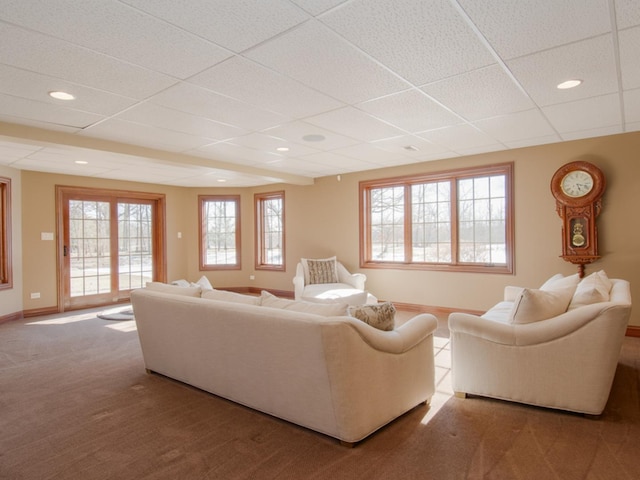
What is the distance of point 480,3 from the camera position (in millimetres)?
1997

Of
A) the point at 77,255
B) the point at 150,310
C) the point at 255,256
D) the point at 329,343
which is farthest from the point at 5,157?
the point at 329,343

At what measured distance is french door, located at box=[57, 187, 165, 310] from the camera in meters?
6.84

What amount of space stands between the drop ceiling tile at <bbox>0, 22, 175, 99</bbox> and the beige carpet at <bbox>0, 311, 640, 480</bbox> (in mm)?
2416

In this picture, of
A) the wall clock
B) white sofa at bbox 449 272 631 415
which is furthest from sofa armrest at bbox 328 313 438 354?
the wall clock

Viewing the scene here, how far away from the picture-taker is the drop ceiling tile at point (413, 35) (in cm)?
203

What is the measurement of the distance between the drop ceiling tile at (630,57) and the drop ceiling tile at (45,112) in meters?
4.11

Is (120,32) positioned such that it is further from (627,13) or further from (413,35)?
(627,13)

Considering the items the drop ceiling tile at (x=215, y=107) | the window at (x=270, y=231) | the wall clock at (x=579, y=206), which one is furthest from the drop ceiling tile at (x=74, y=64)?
the window at (x=270, y=231)

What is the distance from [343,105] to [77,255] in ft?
19.4

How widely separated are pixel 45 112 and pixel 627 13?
171 inches

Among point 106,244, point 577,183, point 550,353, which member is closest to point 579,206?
point 577,183

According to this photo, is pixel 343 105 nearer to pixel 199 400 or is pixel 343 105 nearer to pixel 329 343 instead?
pixel 329 343

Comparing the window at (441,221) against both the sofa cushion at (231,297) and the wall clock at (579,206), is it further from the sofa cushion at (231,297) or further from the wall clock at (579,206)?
the sofa cushion at (231,297)

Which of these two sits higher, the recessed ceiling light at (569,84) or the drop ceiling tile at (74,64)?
the recessed ceiling light at (569,84)
